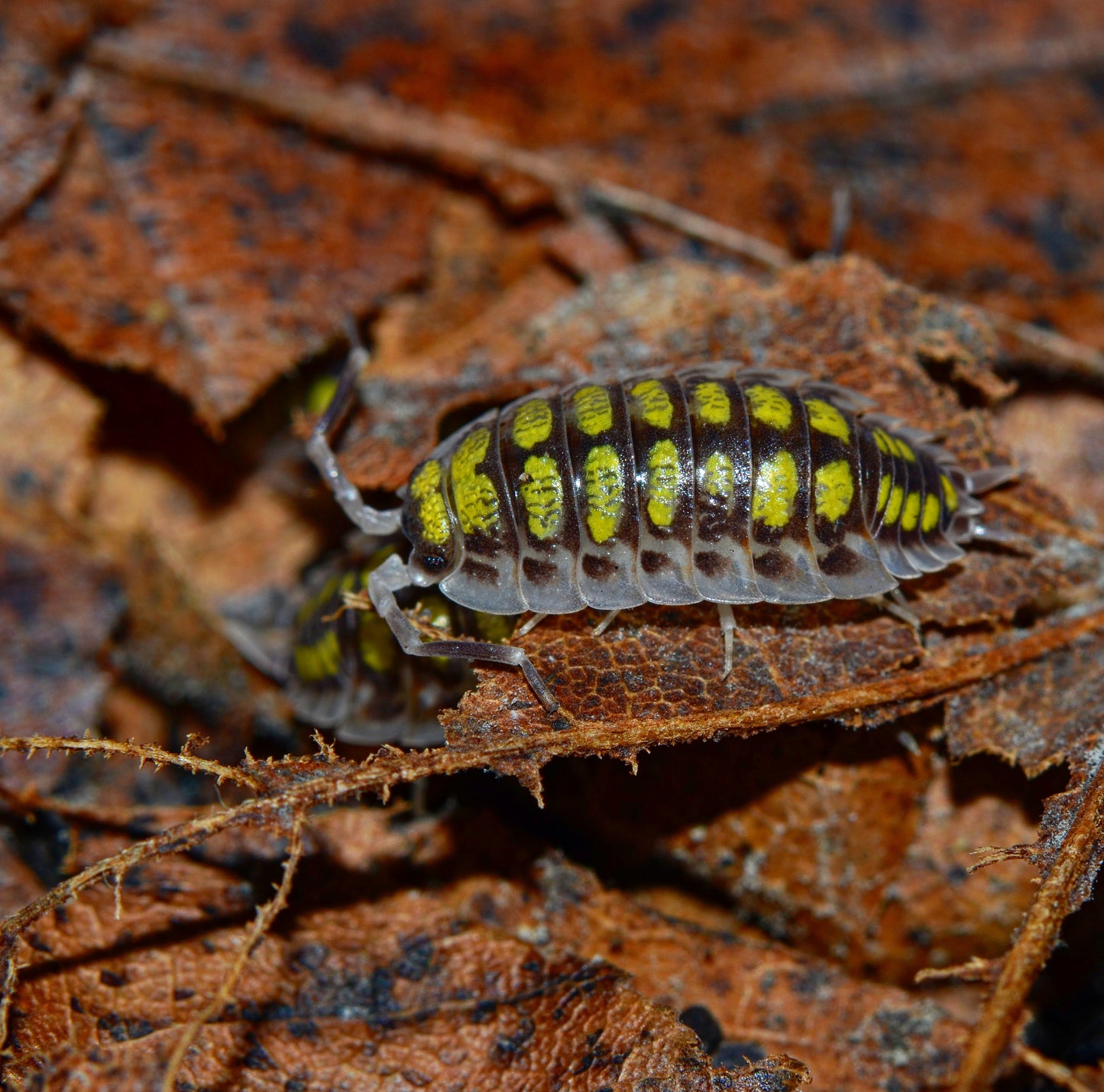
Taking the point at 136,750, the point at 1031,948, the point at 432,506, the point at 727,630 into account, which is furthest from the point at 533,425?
the point at 1031,948

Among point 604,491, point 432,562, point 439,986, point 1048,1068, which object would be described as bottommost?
point 439,986

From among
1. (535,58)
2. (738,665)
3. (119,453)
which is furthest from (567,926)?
(535,58)

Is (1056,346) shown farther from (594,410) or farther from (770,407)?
(594,410)

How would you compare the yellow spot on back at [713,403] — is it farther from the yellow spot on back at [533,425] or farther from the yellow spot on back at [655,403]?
the yellow spot on back at [533,425]

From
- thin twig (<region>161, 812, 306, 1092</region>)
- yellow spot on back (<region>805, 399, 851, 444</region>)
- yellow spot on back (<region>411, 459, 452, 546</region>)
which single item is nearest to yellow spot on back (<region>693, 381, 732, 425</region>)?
yellow spot on back (<region>805, 399, 851, 444</region>)

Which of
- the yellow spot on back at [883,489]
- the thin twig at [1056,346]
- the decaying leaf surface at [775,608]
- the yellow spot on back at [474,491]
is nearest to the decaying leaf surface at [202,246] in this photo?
the decaying leaf surface at [775,608]

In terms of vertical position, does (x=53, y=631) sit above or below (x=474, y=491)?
below

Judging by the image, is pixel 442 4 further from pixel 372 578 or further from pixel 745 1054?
pixel 745 1054
